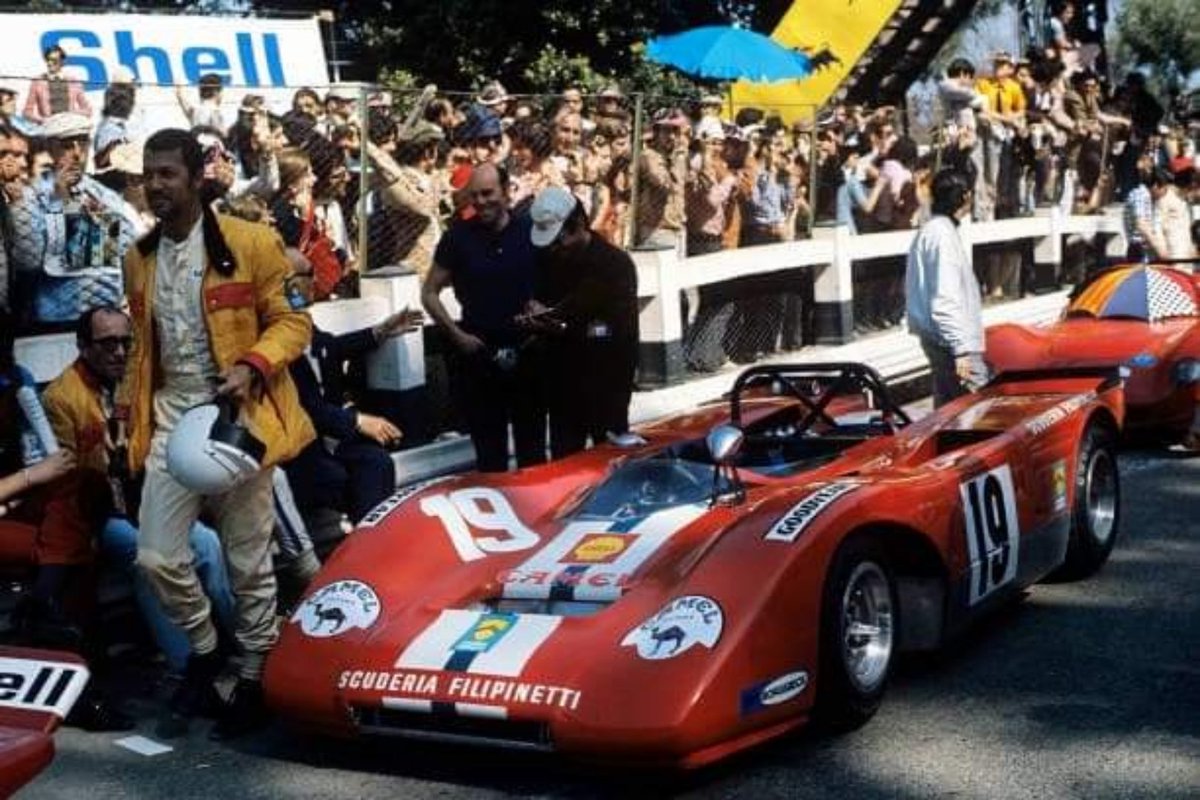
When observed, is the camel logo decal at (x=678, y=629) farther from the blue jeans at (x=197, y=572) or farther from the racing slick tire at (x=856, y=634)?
the blue jeans at (x=197, y=572)

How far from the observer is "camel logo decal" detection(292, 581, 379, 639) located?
17.9 ft

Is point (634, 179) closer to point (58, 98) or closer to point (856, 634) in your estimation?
point (58, 98)

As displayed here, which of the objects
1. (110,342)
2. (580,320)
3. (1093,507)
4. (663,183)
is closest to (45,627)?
(110,342)

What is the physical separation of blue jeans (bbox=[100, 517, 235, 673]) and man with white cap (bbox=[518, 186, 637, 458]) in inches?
75.1

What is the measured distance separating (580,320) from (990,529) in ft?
7.23

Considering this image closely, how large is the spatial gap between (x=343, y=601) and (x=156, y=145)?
60.1 inches

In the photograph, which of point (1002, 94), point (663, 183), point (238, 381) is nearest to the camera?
point (238, 381)

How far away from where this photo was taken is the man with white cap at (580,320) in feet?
25.3

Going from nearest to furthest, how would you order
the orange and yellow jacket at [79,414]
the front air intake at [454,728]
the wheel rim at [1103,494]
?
1. the front air intake at [454,728]
2. the orange and yellow jacket at [79,414]
3. the wheel rim at [1103,494]

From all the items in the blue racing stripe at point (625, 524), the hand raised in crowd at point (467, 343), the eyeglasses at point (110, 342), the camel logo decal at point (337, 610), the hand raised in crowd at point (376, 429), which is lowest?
the camel logo decal at point (337, 610)

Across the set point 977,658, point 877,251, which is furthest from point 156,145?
point 877,251

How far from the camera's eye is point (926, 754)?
17.1 ft

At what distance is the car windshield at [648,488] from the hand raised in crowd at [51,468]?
175cm

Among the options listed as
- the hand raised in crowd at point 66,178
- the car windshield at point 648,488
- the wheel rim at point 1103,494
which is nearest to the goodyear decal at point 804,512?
the car windshield at point 648,488
